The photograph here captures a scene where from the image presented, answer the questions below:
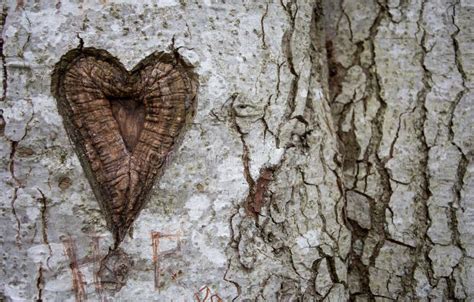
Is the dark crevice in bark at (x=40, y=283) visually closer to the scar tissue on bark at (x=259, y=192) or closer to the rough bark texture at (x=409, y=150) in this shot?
the scar tissue on bark at (x=259, y=192)

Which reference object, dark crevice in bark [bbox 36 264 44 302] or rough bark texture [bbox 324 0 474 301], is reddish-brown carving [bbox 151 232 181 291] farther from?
rough bark texture [bbox 324 0 474 301]

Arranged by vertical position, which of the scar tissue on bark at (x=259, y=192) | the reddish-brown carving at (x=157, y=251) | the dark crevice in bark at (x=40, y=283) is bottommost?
the dark crevice in bark at (x=40, y=283)

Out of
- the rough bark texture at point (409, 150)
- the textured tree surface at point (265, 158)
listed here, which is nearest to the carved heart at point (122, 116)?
the textured tree surface at point (265, 158)

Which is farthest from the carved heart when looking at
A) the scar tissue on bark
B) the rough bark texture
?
the rough bark texture

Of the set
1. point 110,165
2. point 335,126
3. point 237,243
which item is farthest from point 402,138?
point 110,165

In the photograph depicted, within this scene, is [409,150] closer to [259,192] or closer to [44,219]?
[259,192]

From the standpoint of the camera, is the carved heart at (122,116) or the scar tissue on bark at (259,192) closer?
the carved heart at (122,116)

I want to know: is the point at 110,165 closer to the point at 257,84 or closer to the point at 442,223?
the point at 257,84
